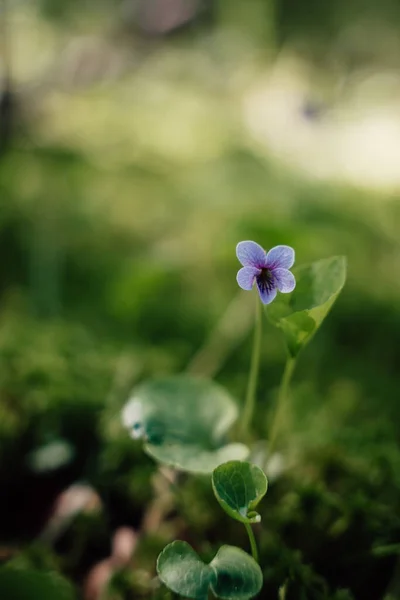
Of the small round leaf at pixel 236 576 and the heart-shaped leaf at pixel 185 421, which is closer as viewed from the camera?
the small round leaf at pixel 236 576

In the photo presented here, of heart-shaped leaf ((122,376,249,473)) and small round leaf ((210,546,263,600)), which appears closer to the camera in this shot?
small round leaf ((210,546,263,600))

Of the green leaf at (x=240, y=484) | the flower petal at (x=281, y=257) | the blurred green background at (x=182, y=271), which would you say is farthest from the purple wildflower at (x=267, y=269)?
the blurred green background at (x=182, y=271)

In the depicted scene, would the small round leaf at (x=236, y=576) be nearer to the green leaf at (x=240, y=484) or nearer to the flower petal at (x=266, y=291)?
the green leaf at (x=240, y=484)

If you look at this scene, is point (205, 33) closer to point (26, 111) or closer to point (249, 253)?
point (26, 111)

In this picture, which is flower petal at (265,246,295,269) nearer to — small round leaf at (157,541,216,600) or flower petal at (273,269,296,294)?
flower petal at (273,269,296,294)

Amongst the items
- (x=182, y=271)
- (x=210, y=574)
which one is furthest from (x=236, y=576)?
(x=182, y=271)

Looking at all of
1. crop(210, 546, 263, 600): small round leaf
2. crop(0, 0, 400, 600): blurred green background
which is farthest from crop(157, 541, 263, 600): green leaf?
crop(0, 0, 400, 600): blurred green background
